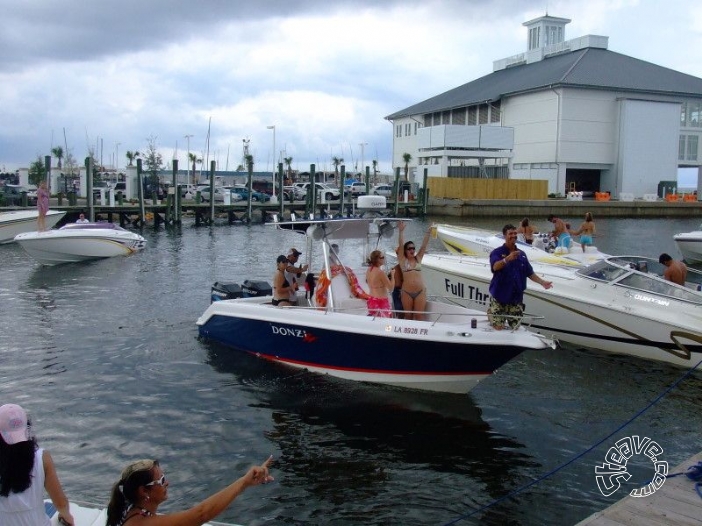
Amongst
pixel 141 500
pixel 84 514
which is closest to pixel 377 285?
pixel 84 514

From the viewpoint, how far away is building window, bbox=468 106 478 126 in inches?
2844

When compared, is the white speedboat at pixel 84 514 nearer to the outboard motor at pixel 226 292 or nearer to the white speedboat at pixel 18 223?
the outboard motor at pixel 226 292

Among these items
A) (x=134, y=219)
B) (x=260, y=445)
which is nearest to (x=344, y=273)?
(x=260, y=445)

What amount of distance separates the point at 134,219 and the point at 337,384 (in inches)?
1464

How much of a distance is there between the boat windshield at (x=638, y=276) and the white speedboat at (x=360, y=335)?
385cm

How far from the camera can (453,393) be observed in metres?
11.0

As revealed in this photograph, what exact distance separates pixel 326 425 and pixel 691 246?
23.5 meters

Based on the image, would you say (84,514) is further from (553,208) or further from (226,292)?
(553,208)

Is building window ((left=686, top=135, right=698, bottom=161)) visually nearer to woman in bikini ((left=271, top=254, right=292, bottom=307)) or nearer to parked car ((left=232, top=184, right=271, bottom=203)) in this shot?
parked car ((left=232, top=184, right=271, bottom=203))

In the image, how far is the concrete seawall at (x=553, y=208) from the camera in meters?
A: 53.7

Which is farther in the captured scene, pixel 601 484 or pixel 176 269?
pixel 176 269

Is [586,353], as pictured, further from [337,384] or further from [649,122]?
[649,122]

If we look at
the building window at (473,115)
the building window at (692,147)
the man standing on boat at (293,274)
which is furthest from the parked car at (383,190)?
the man standing on boat at (293,274)

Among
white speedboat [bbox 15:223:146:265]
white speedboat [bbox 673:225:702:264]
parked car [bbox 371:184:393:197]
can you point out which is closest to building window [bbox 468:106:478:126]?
parked car [bbox 371:184:393:197]
